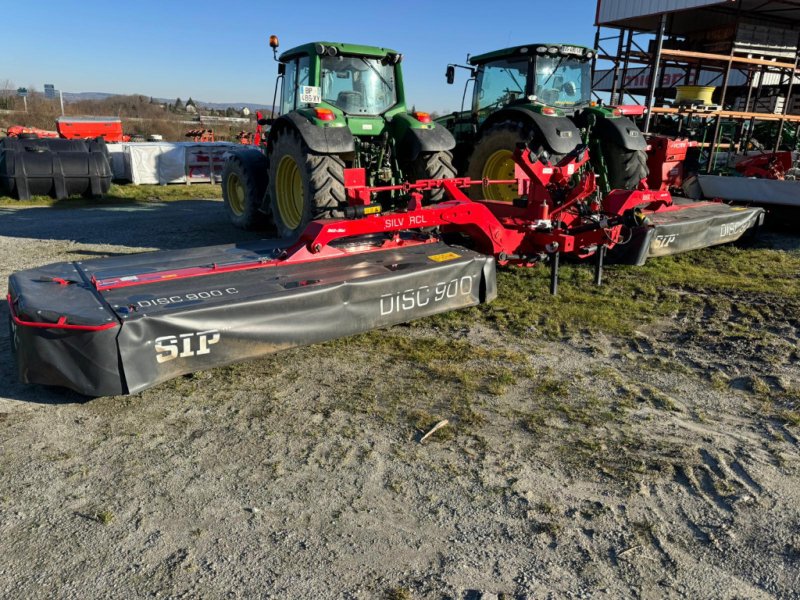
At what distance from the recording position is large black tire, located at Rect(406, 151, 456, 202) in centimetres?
626

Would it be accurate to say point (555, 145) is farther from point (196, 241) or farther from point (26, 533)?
point (26, 533)

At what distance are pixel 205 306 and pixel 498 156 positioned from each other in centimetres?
450

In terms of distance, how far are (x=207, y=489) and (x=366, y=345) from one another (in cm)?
175

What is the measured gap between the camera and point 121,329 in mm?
3010

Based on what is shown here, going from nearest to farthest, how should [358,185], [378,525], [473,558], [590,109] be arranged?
[473,558] → [378,525] → [358,185] → [590,109]

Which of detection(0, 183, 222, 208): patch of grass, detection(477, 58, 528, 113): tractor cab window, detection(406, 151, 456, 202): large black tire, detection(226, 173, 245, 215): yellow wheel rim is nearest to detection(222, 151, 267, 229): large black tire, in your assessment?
detection(226, 173, 245, 215): yellow wheel rim

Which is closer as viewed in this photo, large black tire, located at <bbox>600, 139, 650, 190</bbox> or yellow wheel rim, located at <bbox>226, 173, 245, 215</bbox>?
large black tire, located at <bbox>600, 139, 650, 190</bbox>

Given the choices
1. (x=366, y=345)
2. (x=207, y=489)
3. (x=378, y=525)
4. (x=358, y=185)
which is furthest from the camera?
(x=358, y=185)

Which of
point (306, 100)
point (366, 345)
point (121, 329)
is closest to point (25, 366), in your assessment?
point (121, 329)

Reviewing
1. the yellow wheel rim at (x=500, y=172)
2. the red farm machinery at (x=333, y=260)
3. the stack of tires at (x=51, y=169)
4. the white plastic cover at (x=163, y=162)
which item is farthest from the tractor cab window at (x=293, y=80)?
the white plastic cover at (x=163, y=162)

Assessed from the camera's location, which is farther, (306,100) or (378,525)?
(306,100)

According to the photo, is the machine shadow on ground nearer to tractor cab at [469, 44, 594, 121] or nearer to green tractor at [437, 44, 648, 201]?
green tractor at [437, 44, 648, 201]

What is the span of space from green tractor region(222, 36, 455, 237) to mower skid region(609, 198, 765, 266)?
6.61 ft

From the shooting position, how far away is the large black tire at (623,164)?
7.06 m
